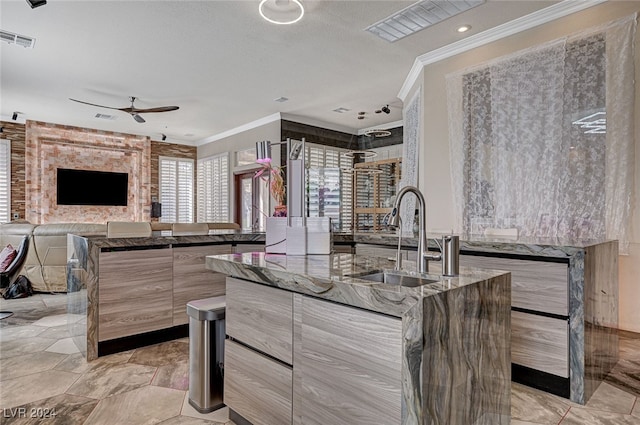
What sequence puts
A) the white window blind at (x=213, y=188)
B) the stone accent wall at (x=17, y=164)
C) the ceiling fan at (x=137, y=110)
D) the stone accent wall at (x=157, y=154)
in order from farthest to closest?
1. the stone accent wall at (x=157, y=154)
2. the white window blind at (x=213, y=188)
3. the stone accent wall at (x=17, y=164)
4. the ceiling fan at (x=137, y=110)

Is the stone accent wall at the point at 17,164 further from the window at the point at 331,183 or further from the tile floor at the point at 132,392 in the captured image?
the window at the point at 331,183

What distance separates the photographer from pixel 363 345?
120 cm

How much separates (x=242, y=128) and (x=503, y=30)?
5543 millimetres

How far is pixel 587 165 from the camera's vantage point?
306 centimetres

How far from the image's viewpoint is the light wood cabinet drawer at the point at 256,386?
1518 mm

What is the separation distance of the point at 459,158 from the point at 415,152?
0.87 meters

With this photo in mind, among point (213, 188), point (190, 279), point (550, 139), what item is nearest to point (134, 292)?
point (190, 279)

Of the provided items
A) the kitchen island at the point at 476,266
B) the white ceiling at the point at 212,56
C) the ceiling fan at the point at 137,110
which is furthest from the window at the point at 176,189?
the kitchen island at the point at 476,266

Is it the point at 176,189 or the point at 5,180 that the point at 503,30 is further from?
the point at 5,180

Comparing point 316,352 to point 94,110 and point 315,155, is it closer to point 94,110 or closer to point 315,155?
point 315,155

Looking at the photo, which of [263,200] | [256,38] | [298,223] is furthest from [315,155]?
[298,223]

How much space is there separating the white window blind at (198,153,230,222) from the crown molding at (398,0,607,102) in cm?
528

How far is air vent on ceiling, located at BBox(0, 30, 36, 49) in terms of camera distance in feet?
12.6

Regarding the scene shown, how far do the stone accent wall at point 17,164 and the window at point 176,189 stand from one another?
8.90ft
